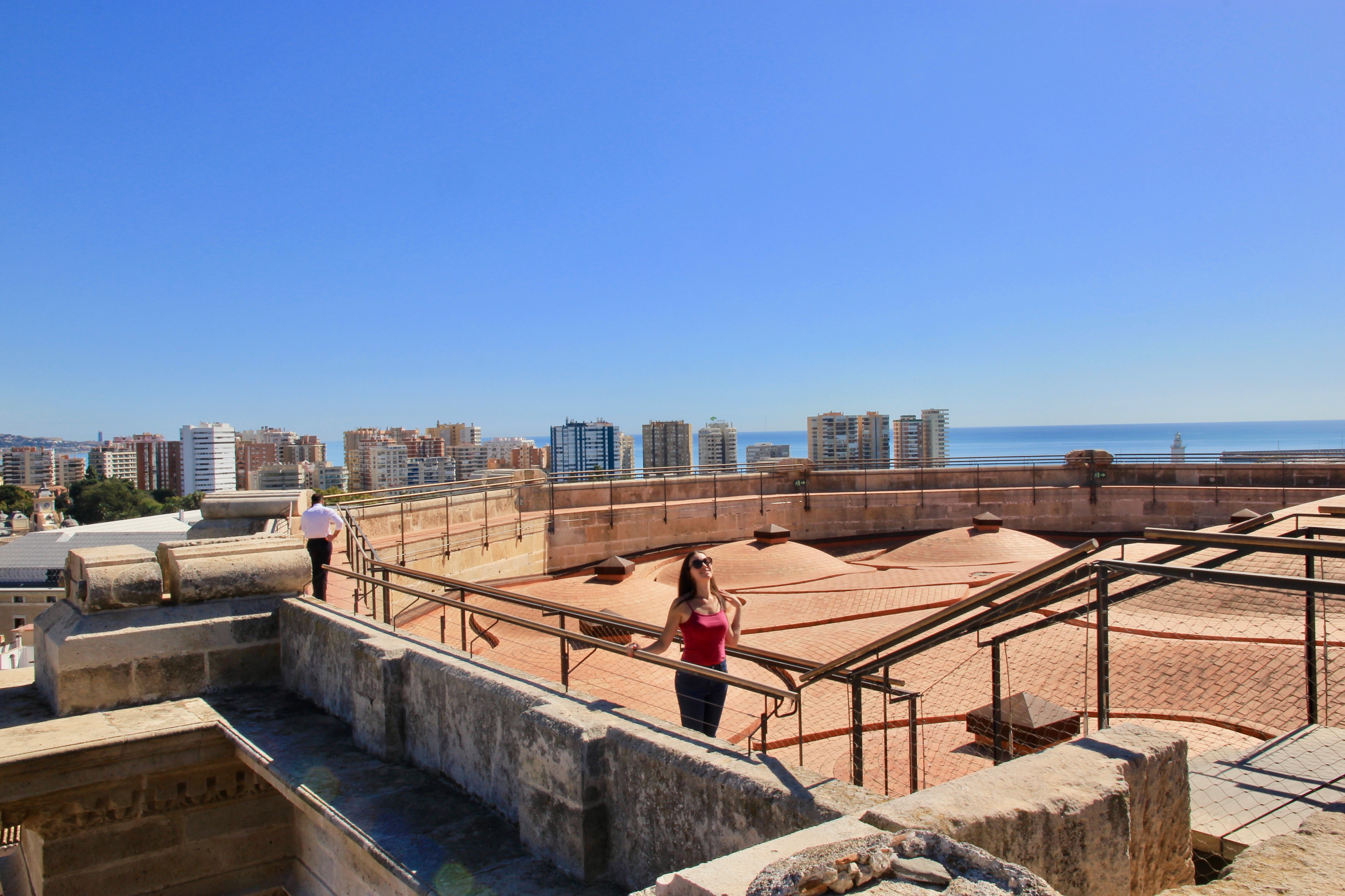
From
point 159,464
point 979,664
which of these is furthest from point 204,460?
point 979,664

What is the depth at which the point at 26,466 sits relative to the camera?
538 feet

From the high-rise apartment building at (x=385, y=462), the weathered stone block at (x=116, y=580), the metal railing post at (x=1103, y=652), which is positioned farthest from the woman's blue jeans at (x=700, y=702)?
the high-rise apartment building at (x=385, y=462)

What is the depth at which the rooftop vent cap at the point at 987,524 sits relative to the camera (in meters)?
17.9

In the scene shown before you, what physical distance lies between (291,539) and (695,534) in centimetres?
1533

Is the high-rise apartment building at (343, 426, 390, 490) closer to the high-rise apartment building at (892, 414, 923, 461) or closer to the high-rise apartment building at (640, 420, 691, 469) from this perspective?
the high-rise apartment building at (640, 420, 691, 469)

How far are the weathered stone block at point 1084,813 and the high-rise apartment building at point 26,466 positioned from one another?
632 ft

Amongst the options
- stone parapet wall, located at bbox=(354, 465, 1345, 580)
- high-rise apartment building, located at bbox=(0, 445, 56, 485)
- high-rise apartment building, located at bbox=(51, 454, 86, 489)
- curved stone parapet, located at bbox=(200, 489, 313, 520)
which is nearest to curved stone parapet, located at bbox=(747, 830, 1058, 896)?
curved stone parapet, located at bbox=(200, 489, 313, 520)

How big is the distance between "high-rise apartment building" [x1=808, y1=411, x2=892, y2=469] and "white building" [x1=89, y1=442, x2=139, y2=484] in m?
117

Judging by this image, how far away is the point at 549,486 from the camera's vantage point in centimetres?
2030

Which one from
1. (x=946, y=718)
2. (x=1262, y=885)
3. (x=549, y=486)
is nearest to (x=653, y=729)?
(x=1262, y=885)

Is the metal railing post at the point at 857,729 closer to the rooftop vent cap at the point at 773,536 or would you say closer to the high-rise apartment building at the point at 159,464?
the rooftop vent cap at the point at 773,536

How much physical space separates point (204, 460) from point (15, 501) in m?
40.6

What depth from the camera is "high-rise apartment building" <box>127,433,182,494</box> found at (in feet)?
414

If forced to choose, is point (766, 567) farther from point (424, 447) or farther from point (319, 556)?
point (424, 447)
